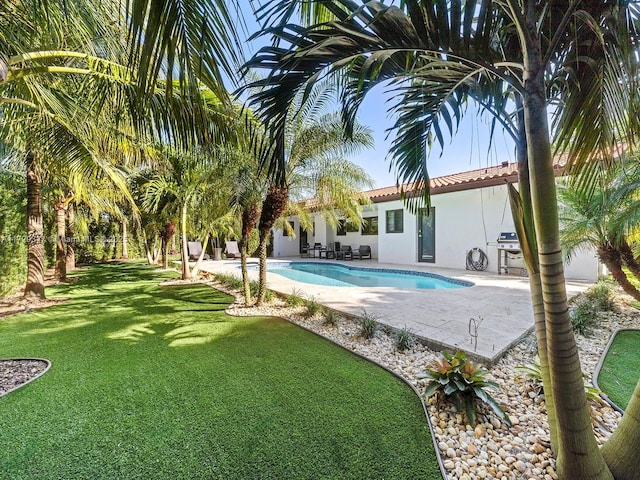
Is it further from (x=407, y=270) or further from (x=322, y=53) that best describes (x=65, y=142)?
(x=407, y=270)

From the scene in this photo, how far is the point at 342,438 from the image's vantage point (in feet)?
9.21

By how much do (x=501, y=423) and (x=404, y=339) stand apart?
1.99 meters

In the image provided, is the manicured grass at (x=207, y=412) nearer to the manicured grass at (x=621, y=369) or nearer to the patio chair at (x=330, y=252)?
the manicured grass at (x=621, y=369)

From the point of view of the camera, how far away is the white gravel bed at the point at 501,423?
250 cm

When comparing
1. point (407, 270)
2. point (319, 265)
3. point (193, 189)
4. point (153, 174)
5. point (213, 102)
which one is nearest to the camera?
point (213, 102)

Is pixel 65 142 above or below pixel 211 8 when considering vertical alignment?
above

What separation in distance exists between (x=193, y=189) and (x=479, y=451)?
11486 millimetres

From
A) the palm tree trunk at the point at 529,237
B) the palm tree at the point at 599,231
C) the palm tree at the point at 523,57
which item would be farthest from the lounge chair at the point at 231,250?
the palm tree trunk at the point at 529,237

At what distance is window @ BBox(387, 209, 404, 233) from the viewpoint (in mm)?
18750

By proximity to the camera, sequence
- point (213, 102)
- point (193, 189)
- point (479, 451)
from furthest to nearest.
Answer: point (193, 189) < point (213, 102) < point (479, 451)

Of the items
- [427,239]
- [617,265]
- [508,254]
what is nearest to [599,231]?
[617,265]

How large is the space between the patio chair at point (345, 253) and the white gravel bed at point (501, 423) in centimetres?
1698

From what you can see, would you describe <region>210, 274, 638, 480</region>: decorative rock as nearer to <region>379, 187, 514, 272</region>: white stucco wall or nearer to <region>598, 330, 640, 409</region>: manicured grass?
<region>598, 330, 640, 409</region>: manicured grass

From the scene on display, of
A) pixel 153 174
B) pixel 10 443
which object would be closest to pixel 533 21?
pixel 10 443
